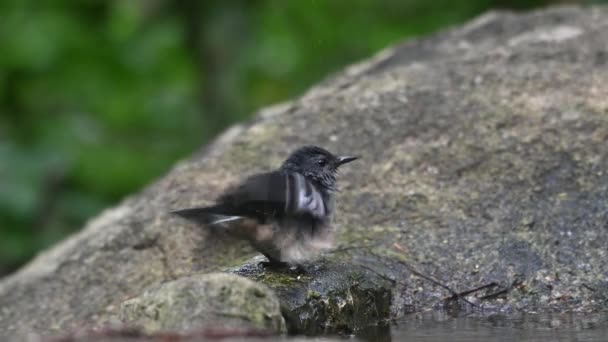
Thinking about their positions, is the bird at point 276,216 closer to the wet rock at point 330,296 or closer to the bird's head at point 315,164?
the wet rock at point 330,296

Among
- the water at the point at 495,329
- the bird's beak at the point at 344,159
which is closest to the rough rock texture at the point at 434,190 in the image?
the water at the point at 495,329

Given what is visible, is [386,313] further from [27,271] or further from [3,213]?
[3,213]

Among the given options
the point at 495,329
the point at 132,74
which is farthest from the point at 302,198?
the point at 132,74

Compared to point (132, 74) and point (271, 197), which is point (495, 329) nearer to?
point (271, 197)

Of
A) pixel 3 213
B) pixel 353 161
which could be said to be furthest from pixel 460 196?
pixel 3 213

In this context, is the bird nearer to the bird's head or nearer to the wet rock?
the wet rock

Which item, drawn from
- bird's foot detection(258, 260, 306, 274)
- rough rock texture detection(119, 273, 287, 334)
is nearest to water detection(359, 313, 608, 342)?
bird's foot detection(258, 260, 306, 274)
